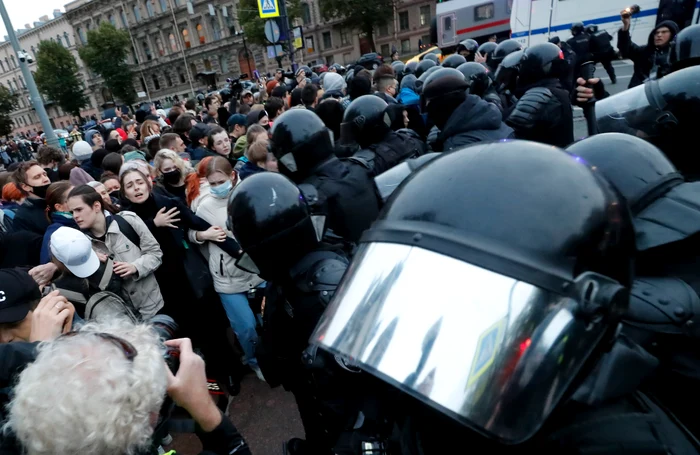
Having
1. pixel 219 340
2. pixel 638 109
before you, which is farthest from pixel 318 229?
pixel 219 340

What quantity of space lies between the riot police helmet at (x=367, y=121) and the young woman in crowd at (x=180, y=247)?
135 cm

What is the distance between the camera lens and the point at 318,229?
1850 millimetres

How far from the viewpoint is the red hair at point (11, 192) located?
4.05 m

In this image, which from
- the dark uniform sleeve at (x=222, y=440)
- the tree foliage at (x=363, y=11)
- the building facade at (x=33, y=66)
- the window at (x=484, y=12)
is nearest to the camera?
the dark uniform sleeve at (x=222, y=440)

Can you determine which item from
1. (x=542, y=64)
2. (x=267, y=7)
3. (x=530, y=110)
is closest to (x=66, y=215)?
(x=530, y=110)

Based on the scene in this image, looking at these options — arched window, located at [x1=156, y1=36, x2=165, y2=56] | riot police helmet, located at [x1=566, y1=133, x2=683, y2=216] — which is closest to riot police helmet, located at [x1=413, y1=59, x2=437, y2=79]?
riot police helmet, located at [x1=566, y1=133, x2=683, y2=216]

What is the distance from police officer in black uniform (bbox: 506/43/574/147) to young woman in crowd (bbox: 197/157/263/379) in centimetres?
231

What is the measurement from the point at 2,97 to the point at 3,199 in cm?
5007

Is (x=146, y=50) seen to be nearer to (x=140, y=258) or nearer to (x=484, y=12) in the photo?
(x=484, y=12)

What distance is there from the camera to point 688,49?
2.90 metres

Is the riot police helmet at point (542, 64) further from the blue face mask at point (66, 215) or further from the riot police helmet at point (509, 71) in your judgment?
the blue face mask at point (66, 215)

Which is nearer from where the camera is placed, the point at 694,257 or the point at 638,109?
the point at 694,257

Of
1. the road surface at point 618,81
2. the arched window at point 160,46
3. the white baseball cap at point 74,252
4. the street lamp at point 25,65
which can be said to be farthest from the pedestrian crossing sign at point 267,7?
the arched window at point 160,46

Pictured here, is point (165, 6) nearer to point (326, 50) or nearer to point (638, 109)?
point (326, 50)
